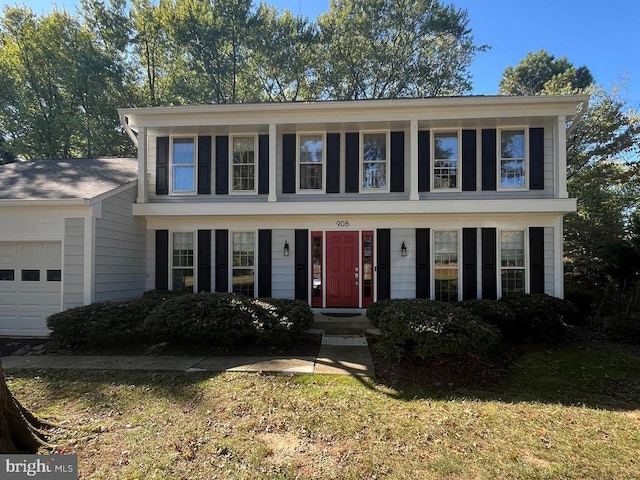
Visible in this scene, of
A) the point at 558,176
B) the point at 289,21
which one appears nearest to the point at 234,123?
the point at 558,176

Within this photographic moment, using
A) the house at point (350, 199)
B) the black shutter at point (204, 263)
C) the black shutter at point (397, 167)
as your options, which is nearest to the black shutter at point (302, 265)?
the house at point (350, 199)

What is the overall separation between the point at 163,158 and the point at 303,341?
22.0ft

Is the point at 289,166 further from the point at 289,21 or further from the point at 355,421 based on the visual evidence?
the point at 289,21

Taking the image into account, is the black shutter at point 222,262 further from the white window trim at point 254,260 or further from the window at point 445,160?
the window at point 445,160

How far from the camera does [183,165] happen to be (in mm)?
10266

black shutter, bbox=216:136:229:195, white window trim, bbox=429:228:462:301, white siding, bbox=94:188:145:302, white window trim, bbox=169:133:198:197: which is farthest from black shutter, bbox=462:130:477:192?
white siding, bbox=94:188:145:302

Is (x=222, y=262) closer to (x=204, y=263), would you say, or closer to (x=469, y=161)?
(x=204, y=263)

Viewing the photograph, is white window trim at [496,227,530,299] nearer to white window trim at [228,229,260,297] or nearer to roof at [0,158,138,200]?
white window trim at [228,229,260,297]

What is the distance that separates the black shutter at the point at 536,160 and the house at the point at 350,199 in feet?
0.09

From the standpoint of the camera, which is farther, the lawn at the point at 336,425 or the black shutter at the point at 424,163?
the black shutter at the point at 424,163

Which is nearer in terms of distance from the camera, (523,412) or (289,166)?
(523,412)

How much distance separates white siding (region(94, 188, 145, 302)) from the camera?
8344 millimetres

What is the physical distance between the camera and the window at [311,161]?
1004 centimetres

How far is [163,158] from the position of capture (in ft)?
33.7
